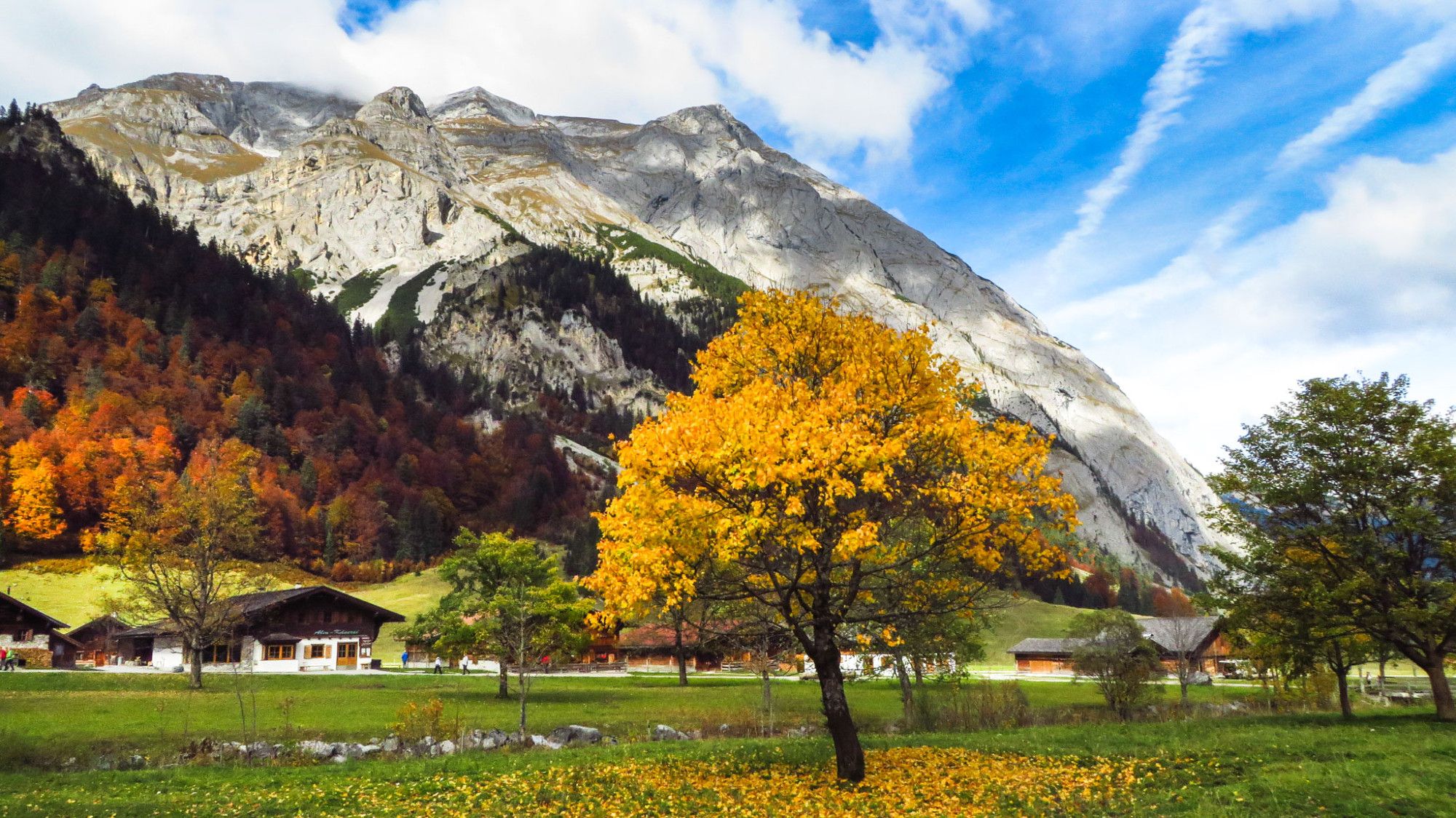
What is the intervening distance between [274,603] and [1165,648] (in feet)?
294

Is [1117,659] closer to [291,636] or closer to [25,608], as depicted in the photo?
[291,636]

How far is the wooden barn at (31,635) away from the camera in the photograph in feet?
184

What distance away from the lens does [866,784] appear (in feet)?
48.1

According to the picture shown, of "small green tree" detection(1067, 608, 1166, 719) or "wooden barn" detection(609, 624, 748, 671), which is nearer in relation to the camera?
"small green tree" detection(1067, 608, 1166, 719)

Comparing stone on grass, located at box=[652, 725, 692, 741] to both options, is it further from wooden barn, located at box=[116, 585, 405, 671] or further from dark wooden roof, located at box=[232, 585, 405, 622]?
wooden barn, located at box=[116, 585, 405, 671]

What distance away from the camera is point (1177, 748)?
18125mm

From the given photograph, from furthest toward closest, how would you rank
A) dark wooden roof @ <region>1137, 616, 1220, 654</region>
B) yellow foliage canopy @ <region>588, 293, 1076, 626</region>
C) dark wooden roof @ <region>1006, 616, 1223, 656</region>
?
1. dark wooden roof @ <region>1137, 616, 1220, 654</region>
2. dark wooden roof @ <region>1006, 616, 1223, 656</region>
3. yellow foliage canopy @ <region>588, 293, 1076, 626</region>

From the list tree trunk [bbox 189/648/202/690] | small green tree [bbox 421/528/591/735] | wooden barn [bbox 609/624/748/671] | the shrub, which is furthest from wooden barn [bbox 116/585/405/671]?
the shrub

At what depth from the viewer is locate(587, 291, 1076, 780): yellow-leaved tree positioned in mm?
12516

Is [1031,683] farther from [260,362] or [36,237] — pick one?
[36,237]

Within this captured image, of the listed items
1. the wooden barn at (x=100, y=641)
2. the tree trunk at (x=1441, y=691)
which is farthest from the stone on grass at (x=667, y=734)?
the wooden barn at (x=100, y=641)

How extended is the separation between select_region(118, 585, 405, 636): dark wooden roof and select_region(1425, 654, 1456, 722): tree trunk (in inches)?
2749

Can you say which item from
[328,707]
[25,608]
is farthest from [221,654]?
[328,707]

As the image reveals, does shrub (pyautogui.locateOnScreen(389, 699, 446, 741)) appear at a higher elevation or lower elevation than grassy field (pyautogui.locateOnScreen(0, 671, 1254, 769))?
higher
